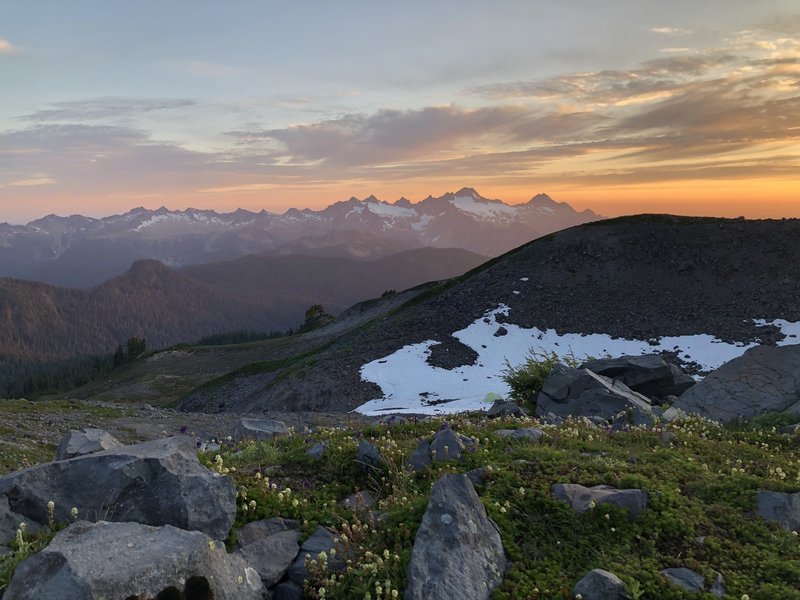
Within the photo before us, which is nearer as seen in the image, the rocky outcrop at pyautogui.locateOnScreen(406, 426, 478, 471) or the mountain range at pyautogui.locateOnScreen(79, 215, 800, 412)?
the rocky outcrop at pyautogui.locateOnScreen(406, 426, 478, 471)

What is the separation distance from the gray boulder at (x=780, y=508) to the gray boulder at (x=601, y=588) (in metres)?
3.26

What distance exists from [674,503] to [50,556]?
765cm

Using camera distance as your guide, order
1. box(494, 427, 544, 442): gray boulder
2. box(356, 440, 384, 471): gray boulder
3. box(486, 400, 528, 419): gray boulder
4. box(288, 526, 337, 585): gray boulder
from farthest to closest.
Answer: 1. box(486, 400, 528, 419): gray boulder
2. box(494, 427, 544, 442): gray boulder
3. box(356, 440, 384, 471): gray boulder
4. box(288, 526, 337, 585): gray boulder

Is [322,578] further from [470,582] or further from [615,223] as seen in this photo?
[615,223]

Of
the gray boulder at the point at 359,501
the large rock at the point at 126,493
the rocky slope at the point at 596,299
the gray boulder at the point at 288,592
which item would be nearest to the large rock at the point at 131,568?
the gray boulder at the point at 288,592

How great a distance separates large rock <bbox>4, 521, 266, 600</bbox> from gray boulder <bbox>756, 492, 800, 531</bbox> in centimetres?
705

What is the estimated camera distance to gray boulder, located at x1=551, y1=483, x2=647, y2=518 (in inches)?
297

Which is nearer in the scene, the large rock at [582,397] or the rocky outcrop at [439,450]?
the rocky outcrop at [439,450]

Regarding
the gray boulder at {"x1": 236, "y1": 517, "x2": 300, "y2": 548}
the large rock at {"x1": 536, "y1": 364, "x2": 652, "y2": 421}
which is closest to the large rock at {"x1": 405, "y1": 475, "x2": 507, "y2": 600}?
the gray boulder at {"x1": 236, "y1": 517, "x2": 300, "y2": 548}

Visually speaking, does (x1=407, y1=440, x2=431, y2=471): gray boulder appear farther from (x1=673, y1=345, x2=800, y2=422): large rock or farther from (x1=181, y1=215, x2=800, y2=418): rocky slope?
(x1=181, y1=215, x2=800, y2=418): rocky slope

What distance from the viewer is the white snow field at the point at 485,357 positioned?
3847 centimetres

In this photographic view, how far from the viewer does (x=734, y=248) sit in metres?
62.4

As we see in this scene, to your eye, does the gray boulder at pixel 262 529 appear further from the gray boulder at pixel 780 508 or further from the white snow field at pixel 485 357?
the white snow field at pixel 485 357

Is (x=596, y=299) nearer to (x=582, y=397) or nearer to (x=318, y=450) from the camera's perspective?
(x=582, y=397)
